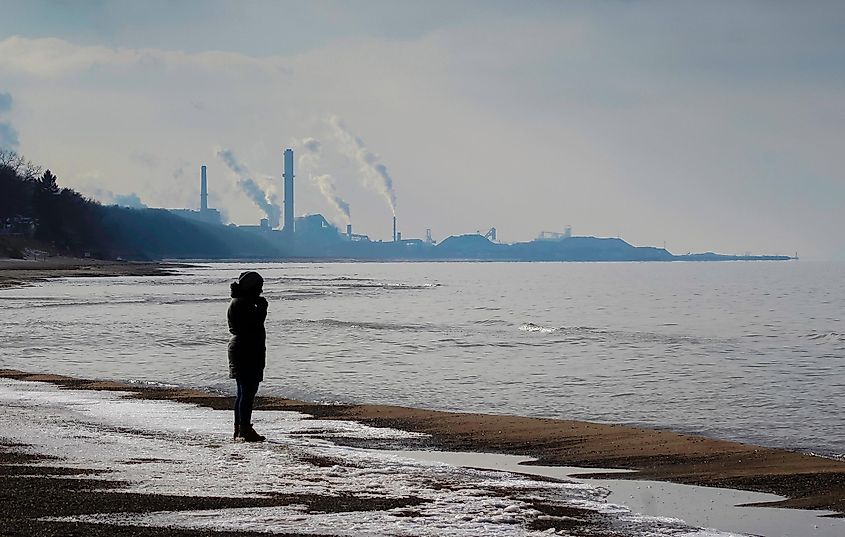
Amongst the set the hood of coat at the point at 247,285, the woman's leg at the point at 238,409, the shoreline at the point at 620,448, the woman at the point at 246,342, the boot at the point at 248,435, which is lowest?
the shoreline at the point at 620,448

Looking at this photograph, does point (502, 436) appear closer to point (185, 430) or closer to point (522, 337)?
point (185, 430)

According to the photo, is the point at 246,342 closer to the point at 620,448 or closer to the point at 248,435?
the point at 248,435

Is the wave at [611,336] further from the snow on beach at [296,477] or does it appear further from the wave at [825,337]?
the snow on beach at [296,477]

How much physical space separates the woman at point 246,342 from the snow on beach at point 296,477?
391mm

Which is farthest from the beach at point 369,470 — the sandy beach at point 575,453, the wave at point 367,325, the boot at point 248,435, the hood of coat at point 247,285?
Result: the wave at point 367,325

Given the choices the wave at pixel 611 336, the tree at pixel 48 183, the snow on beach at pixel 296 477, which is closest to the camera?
the snow on beach at pixel 296 477

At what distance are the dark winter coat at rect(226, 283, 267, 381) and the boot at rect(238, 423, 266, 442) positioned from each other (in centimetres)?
64

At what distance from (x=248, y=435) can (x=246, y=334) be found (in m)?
1.30

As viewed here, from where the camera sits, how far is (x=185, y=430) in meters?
15.1

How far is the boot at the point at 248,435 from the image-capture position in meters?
14.1

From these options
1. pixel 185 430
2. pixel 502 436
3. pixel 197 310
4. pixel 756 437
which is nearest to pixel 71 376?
pixel 185 430

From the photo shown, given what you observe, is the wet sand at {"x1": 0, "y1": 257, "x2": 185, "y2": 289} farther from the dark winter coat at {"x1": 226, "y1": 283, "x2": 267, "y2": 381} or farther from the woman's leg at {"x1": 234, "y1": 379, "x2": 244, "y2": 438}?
the dark winter coat at {"x1": 226, "y1": 283, "x2": 267, "y2": 381}

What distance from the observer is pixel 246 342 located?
46.3ft

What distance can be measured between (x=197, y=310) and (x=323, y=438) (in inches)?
1785
